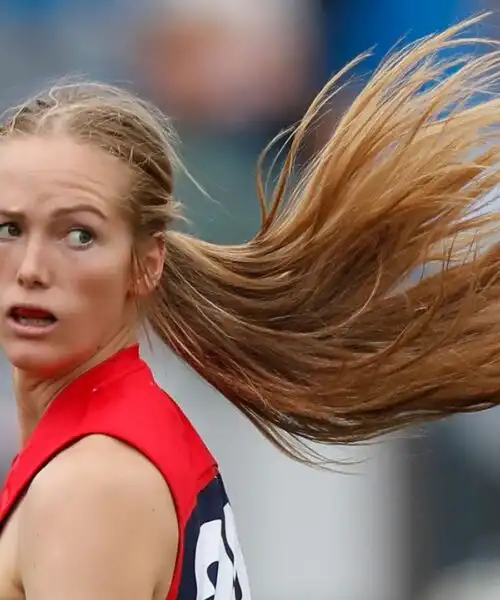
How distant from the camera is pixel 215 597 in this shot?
151 centimetres

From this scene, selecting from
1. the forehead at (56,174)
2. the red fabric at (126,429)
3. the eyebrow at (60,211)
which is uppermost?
the forehead at (56,174)

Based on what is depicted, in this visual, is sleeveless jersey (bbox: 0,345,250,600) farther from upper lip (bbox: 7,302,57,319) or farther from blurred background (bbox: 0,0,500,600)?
blurred background (bbox: 0,0,500,600)

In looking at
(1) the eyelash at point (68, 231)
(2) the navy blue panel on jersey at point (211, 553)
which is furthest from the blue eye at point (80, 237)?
(2) the navy blue panel on jersey at point (211, 553)

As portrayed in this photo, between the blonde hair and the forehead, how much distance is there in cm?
26

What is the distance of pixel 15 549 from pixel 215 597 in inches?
8.7

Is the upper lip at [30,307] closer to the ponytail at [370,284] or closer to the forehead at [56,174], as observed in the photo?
the forehead at [56,174]

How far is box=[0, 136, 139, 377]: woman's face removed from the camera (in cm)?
148

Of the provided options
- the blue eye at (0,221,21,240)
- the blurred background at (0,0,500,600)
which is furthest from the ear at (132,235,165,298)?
the blurred background at (0,0,500,600)

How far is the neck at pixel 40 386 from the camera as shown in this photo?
1.54m

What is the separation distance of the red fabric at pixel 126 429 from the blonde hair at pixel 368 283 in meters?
0.25

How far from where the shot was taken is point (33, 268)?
147cm

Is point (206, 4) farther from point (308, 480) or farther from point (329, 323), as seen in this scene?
point (329, 323)

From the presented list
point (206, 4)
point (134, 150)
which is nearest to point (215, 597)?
point (134, 150)

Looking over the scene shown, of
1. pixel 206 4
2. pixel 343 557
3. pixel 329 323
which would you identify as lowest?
pixel 343 557
